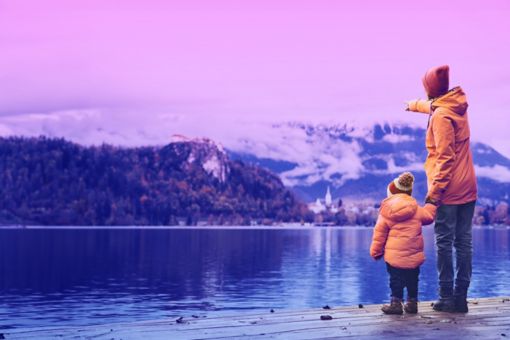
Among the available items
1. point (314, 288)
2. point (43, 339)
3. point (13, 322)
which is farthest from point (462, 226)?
point (314, 288)

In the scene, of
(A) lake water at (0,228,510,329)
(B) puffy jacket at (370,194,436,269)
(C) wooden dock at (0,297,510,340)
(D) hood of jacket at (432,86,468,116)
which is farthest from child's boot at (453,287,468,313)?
(A) lake water at (0,228,510,329)

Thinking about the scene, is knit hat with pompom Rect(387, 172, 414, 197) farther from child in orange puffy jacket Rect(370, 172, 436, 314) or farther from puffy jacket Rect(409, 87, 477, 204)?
puffy jacket Rect(409, 87, 477, 204)

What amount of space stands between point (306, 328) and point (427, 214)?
3138 millimetres

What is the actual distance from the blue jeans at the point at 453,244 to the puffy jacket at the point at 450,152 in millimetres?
231

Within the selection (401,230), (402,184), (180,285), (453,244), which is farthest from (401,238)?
(180,285)

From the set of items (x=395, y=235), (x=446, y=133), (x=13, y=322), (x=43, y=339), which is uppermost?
(x=446, y=133)

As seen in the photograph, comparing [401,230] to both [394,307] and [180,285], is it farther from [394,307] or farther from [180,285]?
[180,285]

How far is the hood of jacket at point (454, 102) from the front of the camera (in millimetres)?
13750

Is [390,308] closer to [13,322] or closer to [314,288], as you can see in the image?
[13,322]

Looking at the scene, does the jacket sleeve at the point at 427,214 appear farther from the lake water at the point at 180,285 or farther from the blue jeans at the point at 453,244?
the lake water at the point at 180,285

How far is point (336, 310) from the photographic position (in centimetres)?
1344

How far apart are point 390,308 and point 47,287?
73758 mm

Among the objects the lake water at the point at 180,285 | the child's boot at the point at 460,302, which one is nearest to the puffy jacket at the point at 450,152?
the child's boot at the point at 460,302

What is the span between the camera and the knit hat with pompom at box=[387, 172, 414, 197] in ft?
43.7
